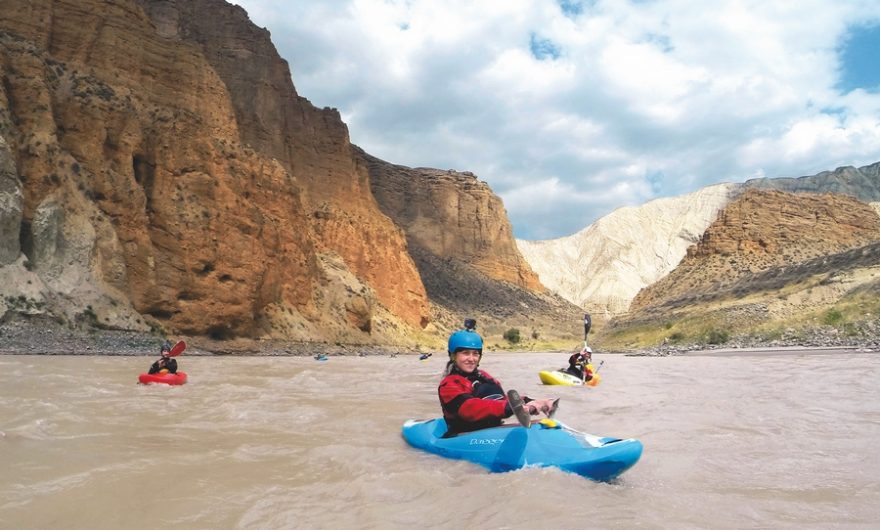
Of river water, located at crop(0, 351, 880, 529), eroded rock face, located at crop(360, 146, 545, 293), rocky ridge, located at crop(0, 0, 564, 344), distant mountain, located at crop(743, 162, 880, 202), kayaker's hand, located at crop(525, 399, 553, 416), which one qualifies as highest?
distant mountain, located at crop(743, 162, 880, 202)

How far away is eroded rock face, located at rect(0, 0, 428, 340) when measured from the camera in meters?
26.0

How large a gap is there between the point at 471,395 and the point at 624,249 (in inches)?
6485

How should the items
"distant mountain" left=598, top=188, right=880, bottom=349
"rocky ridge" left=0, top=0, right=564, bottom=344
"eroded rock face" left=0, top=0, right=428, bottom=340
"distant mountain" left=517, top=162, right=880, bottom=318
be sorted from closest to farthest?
"rocky ridge" left=0, top=0, right=564, bottom=344 → "eroded rock face" left=0, top=0, right=428, bottom=340 → "distant mountain" left=598, top=188, right=880, bottom=349 → "distant mountain" left=517, top=162, right=880, bottom=318

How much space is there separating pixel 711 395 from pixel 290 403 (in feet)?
26.0

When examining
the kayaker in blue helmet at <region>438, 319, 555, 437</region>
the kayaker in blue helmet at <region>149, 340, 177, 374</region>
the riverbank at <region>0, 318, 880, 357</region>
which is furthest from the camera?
the riverbank at <region>0, 318, 880, 357</region>

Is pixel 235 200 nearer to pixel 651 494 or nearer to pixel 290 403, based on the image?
pixel 290 403

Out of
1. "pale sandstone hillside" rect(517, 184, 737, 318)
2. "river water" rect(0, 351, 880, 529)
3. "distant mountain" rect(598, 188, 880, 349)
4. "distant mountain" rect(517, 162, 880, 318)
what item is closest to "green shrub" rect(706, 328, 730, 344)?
"distant mountain" rect(598, 188, 880, 349)

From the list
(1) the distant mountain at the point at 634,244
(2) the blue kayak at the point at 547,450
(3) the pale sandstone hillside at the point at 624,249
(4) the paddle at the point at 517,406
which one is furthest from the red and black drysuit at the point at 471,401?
(3) the pale sandstone hillside at the point at 624,249

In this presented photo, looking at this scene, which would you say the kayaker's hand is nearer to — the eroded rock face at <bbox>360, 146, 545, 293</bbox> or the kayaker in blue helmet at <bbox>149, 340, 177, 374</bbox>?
the kayaker in blue helmet at <bbox>149, 340, 177, 374</bbox>

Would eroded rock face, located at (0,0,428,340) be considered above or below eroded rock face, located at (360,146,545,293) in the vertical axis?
below

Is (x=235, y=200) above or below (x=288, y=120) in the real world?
below

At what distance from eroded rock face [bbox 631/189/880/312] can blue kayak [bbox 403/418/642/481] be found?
4794 centimetres

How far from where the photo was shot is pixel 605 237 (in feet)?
556

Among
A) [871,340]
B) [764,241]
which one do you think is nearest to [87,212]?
[871,340]
